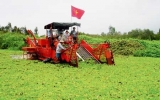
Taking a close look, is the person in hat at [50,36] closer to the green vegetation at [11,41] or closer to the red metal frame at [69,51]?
the red metal frame at [69,51]

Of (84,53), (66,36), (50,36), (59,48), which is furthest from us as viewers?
(50,36)

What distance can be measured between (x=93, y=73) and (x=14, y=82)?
3814mm

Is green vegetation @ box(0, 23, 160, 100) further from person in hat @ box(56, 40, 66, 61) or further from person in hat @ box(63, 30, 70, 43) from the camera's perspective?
person in hat @ box(63, 30, 70, 43)

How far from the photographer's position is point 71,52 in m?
16.5

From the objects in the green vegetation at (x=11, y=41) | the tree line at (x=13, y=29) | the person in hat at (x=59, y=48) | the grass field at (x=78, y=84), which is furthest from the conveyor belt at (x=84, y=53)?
the tree line at (x=13, y=29)

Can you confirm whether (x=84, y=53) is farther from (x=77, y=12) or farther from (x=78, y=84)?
(x=78, y=84)

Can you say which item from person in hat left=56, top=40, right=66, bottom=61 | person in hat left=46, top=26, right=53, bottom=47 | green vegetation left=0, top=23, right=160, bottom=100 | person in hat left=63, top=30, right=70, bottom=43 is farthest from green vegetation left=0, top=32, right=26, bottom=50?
green vegetation left=0, top=23, right=160, bottom=100

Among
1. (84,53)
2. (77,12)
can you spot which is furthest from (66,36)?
(77,12)

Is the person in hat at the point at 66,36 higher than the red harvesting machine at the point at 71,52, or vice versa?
the person in hat at the point at 66,36

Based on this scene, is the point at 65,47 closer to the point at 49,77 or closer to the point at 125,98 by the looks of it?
the point at 49,77

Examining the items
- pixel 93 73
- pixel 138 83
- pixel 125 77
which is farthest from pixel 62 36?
pixel 138 83

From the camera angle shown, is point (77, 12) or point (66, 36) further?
point (77, 12)

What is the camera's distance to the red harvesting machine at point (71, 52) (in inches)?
657

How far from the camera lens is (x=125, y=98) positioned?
8.95m
